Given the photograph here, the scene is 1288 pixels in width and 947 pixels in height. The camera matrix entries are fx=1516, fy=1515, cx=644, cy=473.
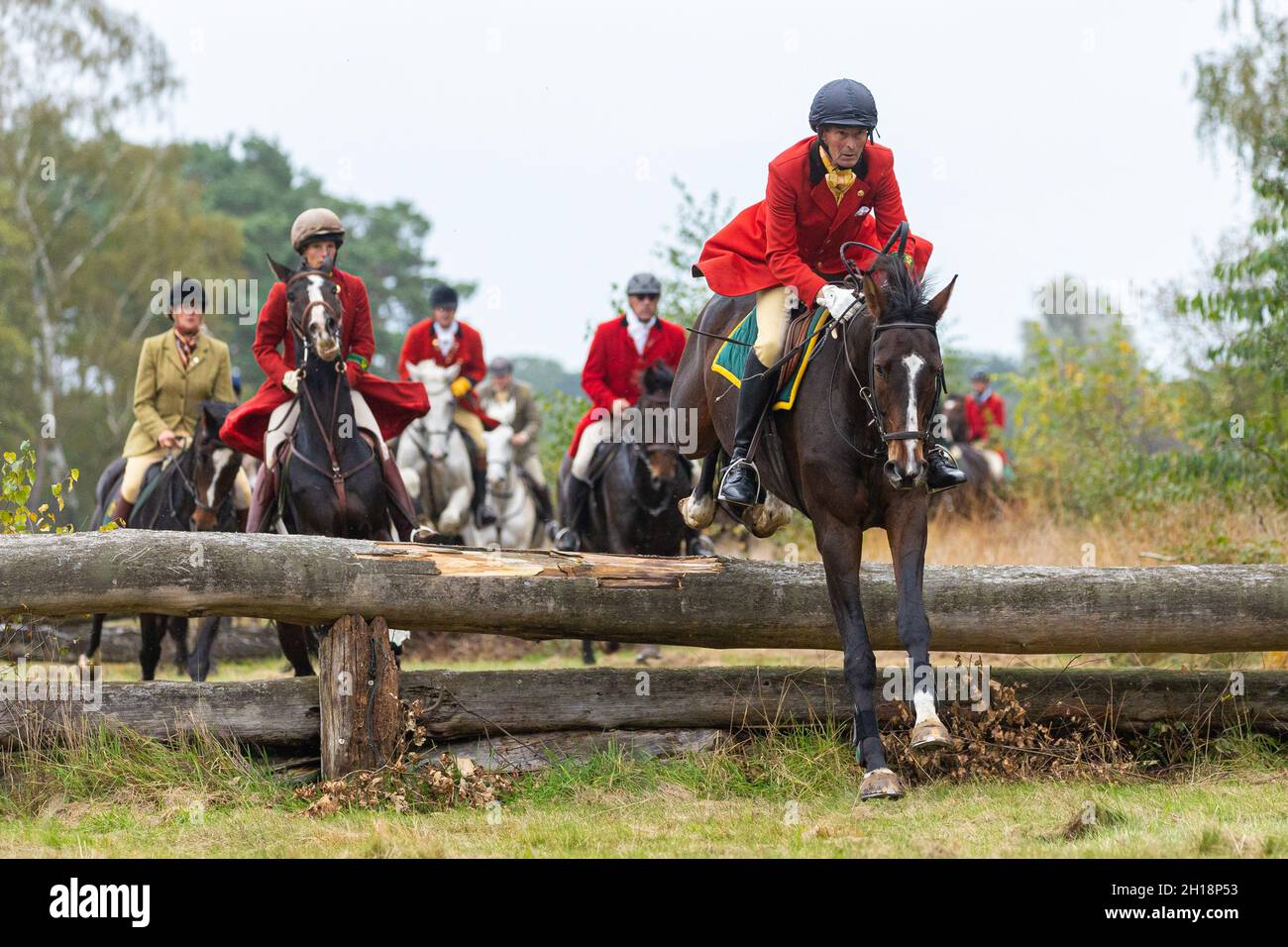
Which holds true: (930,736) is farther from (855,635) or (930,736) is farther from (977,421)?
(977,421)

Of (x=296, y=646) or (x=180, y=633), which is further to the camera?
(x=180, y=633)

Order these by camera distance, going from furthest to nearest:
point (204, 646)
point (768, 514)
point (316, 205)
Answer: point (316, 205) → point (204, 646) → point (768, 514)

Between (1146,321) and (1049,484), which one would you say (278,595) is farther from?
(1146,321)

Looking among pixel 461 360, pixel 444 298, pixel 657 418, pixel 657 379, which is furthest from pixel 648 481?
pixel 444 298

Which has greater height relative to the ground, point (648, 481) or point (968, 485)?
point (968, 485)

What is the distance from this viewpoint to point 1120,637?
735 cm

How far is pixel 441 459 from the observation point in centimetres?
1380

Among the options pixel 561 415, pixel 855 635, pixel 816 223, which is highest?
pixel 816 223

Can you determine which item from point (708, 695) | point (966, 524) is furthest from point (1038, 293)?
point (708, 695)

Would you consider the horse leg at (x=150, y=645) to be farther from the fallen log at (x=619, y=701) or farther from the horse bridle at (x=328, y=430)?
the fallen log at (x=619, y=701)

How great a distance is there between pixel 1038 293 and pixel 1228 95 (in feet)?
31.5

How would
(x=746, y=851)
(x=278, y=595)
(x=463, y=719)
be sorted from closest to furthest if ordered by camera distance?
1. (x=746, y=851)
2. (x=278, y=595)
3. (x=463, y=719)

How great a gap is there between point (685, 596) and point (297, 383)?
9.23 ft
